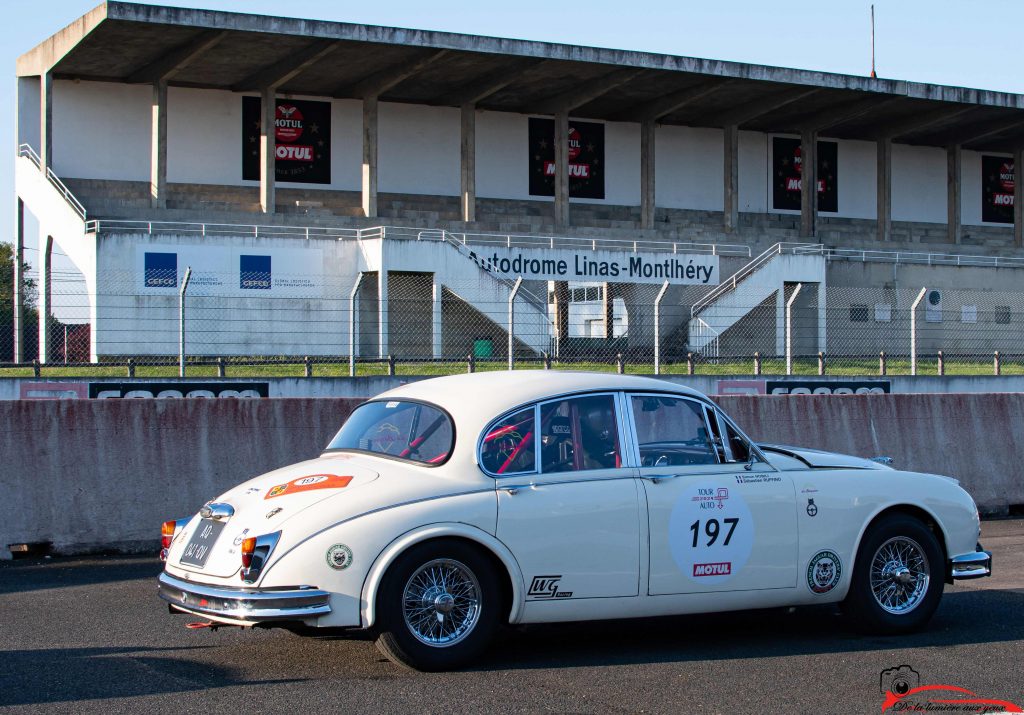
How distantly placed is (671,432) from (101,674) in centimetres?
335

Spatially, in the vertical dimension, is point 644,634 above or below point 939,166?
below

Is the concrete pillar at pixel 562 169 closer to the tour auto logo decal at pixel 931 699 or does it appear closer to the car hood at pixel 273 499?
the car hood at pixel 273 499

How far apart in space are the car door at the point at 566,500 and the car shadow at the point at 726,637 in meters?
0.41

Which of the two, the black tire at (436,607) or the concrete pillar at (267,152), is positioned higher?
the concrete pillar at (267,152)

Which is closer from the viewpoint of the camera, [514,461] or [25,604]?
[514,461]

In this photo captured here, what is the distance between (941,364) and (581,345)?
715 cm

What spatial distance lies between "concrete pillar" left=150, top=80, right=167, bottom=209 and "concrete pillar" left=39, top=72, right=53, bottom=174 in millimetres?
3392

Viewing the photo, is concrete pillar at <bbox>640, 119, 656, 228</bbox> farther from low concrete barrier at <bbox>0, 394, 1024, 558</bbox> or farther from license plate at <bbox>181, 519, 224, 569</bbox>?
license plate at <bbox>181, 519, 224, 569</bbox>

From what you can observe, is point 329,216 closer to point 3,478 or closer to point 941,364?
point 941,364

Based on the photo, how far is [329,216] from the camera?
41219 mm

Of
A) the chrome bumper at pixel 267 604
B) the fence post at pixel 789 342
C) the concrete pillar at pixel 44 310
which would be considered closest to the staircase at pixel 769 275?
the fence post at pixel 789 342

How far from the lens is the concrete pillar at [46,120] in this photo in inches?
1567

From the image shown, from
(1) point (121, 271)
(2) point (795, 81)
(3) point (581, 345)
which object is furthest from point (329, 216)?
(3) point (581, 345)

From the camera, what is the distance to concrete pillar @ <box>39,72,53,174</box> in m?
39.8
